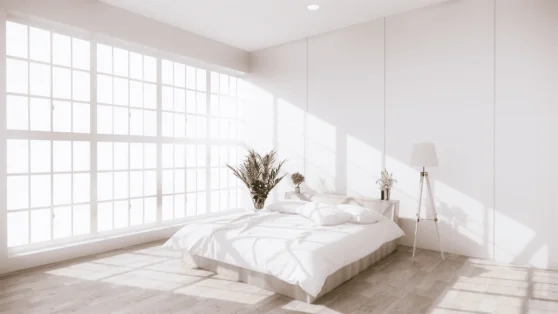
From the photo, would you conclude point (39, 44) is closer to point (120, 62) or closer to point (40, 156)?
point (120, 62)

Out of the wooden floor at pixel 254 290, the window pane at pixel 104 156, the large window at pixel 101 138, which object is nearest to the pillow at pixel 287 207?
the wooden floor at pixel 254 290

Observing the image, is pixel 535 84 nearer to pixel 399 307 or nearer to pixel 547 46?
pixel 547 46

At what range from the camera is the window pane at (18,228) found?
4.10m

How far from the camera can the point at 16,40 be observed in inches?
163

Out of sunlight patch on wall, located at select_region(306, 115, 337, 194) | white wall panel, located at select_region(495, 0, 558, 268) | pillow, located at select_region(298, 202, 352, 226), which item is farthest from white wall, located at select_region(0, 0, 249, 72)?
white wall panel, located at select_region(495, 0, 558, 268)

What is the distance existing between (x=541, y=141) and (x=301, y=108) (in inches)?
134

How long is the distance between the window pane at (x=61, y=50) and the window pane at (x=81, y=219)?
72.5 inches

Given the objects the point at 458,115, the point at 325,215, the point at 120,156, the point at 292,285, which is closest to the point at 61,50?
the point at 120,156

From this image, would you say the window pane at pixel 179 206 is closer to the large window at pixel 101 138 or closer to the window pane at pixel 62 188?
the large window at pixel 101 138

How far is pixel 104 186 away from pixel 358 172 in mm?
3635

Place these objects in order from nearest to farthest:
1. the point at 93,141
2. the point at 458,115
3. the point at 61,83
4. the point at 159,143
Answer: the point at 61,83, the point at 458,115, the point at 93,141, the point at 159,143

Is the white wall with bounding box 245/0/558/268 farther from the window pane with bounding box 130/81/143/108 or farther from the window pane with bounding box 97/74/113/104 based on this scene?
the window pane with bounding box 97/74/113/104

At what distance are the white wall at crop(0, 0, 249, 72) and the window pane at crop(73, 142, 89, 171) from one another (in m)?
1.45

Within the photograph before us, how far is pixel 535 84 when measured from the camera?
4.12m
